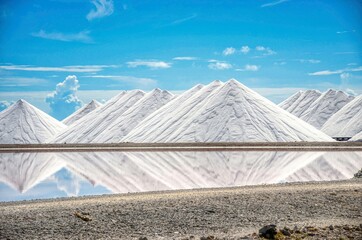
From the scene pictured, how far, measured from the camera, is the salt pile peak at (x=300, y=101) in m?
97.7

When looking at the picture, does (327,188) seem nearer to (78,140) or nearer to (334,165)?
(334,165)

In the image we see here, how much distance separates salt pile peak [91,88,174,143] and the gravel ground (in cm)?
5119

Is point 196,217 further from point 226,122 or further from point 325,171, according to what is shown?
point 226,122

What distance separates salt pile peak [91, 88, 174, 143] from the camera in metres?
64.2

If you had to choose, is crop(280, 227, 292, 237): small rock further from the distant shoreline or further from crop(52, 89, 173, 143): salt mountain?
crop(52, 89, 173, 143): salt mountain

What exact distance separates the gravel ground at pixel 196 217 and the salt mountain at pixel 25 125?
60218 millimetres

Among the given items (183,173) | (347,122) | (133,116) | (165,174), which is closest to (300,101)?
(347,122)

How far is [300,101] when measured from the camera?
334 feet

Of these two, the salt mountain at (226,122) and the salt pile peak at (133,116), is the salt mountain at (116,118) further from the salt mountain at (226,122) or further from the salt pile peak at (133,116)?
the salt mountain at (226,122)

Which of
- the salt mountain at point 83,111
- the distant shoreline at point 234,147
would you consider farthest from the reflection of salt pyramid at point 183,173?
the salt mountain at point 83,111

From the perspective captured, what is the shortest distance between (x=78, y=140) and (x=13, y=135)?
1155cm

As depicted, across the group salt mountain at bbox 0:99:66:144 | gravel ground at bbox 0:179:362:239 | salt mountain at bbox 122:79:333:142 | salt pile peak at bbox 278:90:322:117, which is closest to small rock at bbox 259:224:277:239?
gravel ground at bbox 0:179:362:239

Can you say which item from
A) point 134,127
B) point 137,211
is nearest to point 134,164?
point 137,211

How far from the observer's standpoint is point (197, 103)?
201 feet
